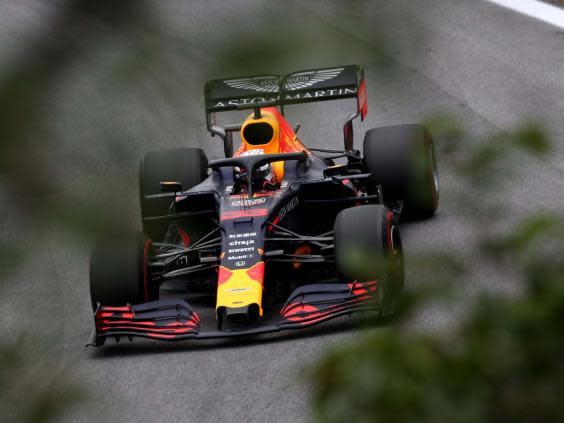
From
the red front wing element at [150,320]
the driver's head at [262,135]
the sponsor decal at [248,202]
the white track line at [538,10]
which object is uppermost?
the driver's head at [262,135]

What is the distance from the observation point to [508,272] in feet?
4.68

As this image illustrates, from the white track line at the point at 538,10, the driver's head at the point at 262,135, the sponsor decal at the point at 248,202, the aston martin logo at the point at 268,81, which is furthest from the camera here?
the white track line at the point at 538,10

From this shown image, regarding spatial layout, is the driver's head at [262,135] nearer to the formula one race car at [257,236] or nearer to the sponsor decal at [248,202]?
the formula one race car at [257,236]

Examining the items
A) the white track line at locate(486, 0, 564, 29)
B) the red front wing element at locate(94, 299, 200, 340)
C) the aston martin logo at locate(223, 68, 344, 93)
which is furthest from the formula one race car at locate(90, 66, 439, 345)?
the white track line at locate(486, 0, 564, 29)

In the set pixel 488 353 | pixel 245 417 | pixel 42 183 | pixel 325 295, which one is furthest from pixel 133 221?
pixel 325 295

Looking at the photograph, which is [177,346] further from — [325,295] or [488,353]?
[488,353]

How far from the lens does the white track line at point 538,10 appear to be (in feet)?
48.5

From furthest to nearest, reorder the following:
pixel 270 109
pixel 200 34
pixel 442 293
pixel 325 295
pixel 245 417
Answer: pixel 270 109
pixel 325 295
pixel 245 417
pixel 200 34
pixel 442 293

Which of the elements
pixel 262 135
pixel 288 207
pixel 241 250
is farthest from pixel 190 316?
pixel 262 135

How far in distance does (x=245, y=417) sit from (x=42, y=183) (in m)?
4.78

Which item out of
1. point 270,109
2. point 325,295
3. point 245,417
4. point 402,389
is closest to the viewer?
point 402,389

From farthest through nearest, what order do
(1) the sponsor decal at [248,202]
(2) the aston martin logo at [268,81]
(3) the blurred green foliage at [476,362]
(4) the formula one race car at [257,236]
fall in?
(1) the sponsor decal at [248,202]
(4) the formula one race car at [257,236]
(2) the aston martin logo at [268,81]
(3) the blurred green foliage at [476,362]

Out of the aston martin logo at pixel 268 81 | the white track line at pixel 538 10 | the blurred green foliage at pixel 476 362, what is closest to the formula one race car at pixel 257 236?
the aston martin logo at pixel 268 81

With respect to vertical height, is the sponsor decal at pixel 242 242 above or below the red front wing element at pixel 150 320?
above
